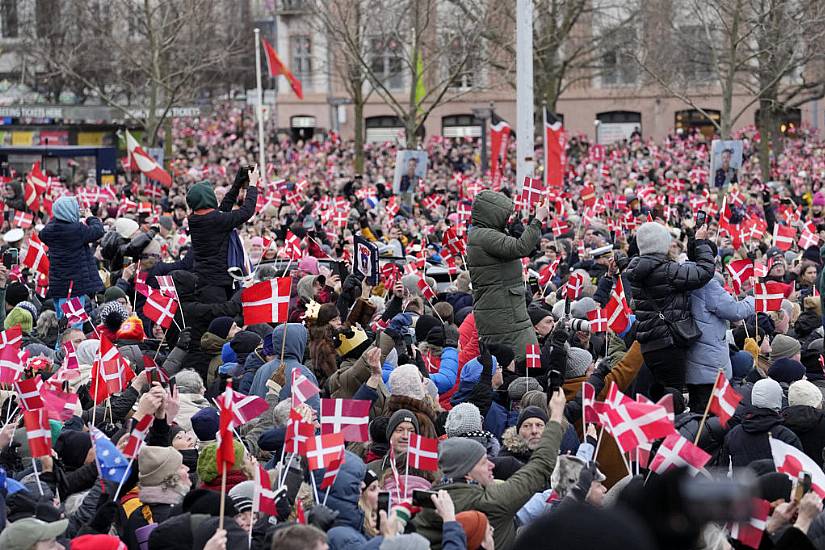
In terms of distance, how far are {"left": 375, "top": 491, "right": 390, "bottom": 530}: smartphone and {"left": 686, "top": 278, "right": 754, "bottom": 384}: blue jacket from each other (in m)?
3.05

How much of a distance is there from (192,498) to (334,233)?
46.8 feet

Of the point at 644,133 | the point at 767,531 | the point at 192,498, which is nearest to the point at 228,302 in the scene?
the point at 192,498

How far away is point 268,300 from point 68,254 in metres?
4.23

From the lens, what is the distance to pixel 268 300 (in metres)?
9.24

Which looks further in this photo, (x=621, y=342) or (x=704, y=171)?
(x=704, y=171)

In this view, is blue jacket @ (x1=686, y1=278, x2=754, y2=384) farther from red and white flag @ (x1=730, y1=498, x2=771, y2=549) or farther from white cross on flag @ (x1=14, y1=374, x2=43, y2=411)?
white cross on flag @ (x1=14, y1=374, x2=43, y2=411)

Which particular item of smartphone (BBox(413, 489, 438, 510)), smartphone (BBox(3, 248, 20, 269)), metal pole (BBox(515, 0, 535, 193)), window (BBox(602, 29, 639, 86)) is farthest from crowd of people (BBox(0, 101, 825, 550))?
window (BBox(602, 29, 639, 86))

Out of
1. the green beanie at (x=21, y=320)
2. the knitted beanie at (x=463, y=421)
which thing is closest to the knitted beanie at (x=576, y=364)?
the knitted beanie at (x=463, y=421)

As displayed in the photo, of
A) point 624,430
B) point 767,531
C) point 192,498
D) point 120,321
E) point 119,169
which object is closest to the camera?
point 767,531

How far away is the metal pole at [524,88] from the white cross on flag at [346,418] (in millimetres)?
12690

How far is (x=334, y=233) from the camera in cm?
1981

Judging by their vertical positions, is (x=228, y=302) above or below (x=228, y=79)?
below

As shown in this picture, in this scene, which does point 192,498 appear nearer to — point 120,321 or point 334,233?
point 120,321

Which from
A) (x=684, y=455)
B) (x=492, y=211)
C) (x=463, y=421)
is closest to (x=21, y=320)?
(x=492, y=211)
